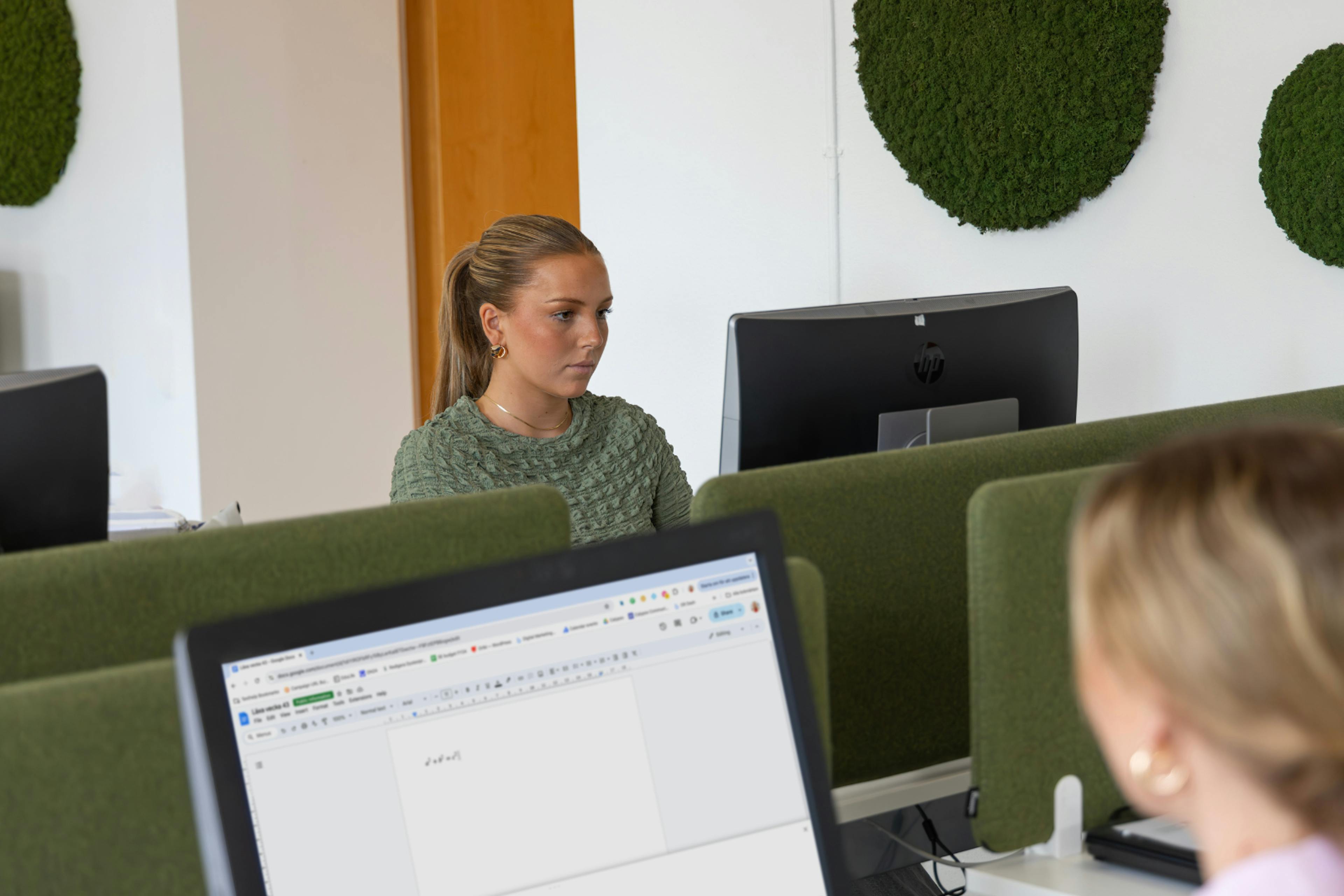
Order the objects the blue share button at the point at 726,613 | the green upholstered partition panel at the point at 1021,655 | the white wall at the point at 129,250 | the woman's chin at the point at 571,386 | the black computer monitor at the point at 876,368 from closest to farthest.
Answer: the blue share button at the point at 726,613, the green upholstered partition panel at the point at 1021,655, the black computer monitor at the point at 876,368, the woman's chin at the point at 571,386, the white wall at the point at 129,250

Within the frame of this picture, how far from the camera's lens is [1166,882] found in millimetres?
906

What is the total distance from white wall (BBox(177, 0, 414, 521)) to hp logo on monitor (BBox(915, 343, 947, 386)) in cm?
264

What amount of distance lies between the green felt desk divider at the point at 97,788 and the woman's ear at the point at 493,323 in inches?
58.1

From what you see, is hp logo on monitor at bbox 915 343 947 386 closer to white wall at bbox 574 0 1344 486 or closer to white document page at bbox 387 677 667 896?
white document page at bbox 387 677 667 896

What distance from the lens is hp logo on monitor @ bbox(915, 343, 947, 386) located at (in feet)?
4.55

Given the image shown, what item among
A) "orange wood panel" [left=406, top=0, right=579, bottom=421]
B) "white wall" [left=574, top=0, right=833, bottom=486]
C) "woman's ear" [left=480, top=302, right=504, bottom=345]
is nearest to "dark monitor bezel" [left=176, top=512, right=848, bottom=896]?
"woman's ear" [left=480, top=302, right=504, bottom=345]

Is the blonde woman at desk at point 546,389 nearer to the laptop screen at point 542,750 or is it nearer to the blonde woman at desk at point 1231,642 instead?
the laptop screen at point 542,750

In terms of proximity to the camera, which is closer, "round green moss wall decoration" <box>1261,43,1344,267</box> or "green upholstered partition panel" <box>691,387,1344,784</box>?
"green upholstered partition panel" <box>691,387,1344,784</box>

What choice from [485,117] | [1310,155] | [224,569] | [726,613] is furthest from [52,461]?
[485,117]

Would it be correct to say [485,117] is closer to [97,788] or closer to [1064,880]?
[1064,880]

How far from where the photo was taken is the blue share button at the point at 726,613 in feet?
2.26

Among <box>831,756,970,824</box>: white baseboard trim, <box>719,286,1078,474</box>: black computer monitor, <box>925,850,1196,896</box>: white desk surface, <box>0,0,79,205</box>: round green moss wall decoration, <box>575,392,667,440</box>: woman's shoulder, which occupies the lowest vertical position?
<box>925,850,1196,896</box>: white desk surface

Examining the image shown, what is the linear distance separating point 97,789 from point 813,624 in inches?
15.0

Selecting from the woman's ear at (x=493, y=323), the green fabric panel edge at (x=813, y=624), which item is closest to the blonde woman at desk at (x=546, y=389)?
the woman's ear at (x=493, y=323)
